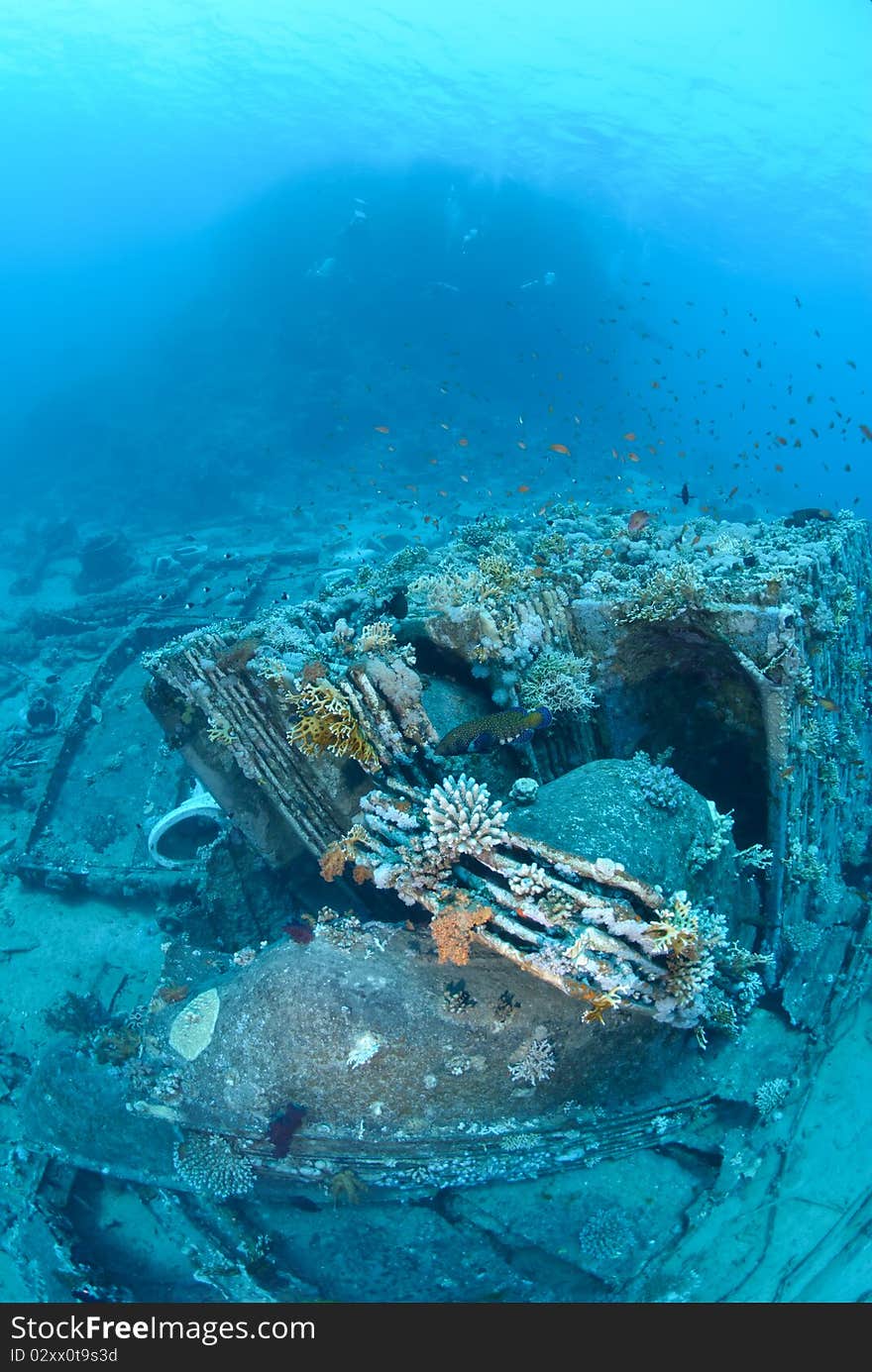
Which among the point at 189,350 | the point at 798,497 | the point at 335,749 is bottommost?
the point at 798,497

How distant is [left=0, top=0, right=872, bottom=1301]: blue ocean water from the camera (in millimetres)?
42094

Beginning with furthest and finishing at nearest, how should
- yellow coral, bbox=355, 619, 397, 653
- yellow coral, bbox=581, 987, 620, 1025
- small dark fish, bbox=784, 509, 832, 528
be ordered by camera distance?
small dark fish, bbox=784, 509, 832, 528
yellow coral, bbox=355, 619, 397, 653
yellow coral, bbox=581, 987, 620, 1025

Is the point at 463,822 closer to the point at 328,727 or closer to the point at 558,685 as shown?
the point at 328,727

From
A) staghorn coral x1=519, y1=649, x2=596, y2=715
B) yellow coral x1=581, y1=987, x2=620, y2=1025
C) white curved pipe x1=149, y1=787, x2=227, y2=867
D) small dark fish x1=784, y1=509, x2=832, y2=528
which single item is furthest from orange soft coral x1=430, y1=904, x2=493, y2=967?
small dark fish x1=784, y1=509, x2=832, y2=528

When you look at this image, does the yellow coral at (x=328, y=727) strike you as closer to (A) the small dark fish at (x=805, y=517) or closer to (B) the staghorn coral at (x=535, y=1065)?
(B) the staghorn coral at (x=535, y=1065)

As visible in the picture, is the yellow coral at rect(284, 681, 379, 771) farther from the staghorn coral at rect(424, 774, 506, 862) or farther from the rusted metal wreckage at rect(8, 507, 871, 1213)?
the staghorn coral at rect(424, 774, 506, 862)

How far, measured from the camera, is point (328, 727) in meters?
7.57

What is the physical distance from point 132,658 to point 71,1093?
1303 cm

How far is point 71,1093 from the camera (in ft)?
25.6

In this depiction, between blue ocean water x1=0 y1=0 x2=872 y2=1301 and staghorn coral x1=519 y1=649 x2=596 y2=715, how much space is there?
17436mm

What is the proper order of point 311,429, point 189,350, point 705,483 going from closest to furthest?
1. point 311,429
2. point 705,483
3. point 189,350

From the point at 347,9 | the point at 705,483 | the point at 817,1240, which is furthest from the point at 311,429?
the point at 347,9
